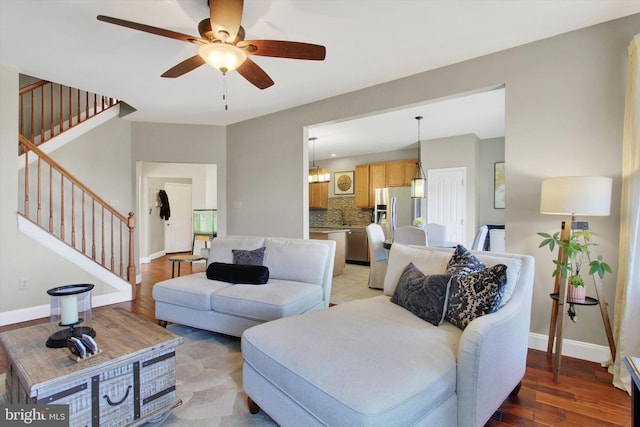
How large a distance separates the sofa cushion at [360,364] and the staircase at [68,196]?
10.4 ft

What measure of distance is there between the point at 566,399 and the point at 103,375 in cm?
259

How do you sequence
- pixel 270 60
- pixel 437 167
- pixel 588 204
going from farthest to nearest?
1. pixel 437 167
2. pixel 270 60
3. pixel 588 204

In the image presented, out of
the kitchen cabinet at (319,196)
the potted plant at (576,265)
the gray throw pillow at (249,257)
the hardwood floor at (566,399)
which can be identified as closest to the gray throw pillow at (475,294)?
the hardwood floor at (566,399)

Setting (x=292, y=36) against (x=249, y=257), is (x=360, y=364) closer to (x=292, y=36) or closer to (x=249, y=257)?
(x=249, y=257)

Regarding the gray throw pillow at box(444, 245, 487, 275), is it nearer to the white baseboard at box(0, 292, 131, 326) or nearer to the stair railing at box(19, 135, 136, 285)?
the stair railing at box(19, 135, 136, 285)

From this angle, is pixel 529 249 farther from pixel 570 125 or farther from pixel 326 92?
pixel 326 92

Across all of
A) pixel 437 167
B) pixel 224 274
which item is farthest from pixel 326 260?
pixel 437 167

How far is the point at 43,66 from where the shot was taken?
3.13 metres

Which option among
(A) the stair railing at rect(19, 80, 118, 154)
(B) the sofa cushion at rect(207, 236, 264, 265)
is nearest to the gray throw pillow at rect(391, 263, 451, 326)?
(B) the sofa cushion at rect(207, 236, 264, 265)

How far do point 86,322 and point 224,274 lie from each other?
4.10ft

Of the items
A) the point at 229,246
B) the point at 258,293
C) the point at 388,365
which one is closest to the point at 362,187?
the point at 229,246

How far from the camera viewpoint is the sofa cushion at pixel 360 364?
1.18m

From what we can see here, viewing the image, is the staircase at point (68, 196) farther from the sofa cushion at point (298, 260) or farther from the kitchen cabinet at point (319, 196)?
the kitchen cabinet at point (319, 196)

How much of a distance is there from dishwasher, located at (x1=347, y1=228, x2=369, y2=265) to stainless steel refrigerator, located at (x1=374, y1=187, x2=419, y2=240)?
45 cm
